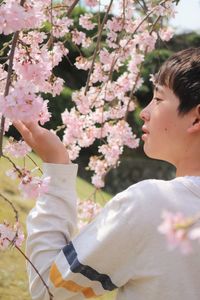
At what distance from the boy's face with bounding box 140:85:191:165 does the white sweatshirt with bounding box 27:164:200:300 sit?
0.35 feet

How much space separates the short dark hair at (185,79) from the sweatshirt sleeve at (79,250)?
24cm

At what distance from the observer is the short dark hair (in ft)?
3.97

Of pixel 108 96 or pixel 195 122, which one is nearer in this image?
pixel 195 122

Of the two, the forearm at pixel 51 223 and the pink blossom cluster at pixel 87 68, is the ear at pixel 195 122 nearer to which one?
the forearm at pixel 51 223

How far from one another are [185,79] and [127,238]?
0.35 m

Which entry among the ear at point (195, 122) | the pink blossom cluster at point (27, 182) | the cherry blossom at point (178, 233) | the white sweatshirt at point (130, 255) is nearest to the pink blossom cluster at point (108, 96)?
the pink blossom cluster at point (27, 182)

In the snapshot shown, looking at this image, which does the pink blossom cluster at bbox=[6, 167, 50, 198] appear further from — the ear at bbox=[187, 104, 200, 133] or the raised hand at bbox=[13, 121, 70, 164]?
the ear at bbox=[187, 104, 200, 133]

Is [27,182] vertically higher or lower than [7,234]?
higher

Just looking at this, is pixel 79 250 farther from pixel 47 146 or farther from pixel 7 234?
pixel 7 234

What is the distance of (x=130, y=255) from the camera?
1083mm

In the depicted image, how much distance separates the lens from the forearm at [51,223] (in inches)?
44.4

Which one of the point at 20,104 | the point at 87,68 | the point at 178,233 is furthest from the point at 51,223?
the point at 87,68

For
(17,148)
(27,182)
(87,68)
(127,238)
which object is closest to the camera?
(127,238)

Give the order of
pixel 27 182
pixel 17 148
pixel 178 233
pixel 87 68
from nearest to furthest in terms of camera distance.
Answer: pixel 178 233, pixel 27 182, pixel 17 148, pixel 87 68
